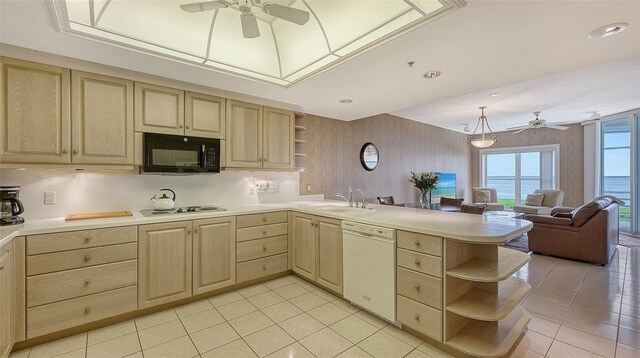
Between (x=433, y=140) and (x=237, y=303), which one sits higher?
(x=433, y=140)

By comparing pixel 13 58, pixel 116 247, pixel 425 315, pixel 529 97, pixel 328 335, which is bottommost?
pixel 328 335

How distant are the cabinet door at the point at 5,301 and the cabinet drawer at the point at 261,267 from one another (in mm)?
1635

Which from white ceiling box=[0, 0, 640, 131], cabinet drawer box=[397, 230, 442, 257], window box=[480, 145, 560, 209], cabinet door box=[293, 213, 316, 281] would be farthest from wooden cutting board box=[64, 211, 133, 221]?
window box=[480, 145, 560, 209]

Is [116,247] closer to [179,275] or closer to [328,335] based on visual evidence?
[179,275]

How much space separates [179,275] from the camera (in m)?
2.57

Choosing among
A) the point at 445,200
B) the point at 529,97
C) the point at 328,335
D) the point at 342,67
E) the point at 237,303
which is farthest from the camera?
the point at 445,200

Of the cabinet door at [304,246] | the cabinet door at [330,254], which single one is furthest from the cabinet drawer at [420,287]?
the cabinet door at [304,246]

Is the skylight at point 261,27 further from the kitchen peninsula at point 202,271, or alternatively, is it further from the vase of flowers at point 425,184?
the vase of flowers at point 425,184

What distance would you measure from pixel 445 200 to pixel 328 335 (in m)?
5.06

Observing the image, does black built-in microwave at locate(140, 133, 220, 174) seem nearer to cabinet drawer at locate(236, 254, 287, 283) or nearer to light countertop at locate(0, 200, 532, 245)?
light countertop at locate(0, 200, 532, 245)

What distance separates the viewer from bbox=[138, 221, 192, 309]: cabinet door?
7.83ft

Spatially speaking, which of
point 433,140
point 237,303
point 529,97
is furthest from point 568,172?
point 237,303

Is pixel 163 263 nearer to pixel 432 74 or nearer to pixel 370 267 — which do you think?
pixel 370 267

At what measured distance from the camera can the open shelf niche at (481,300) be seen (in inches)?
71.3
